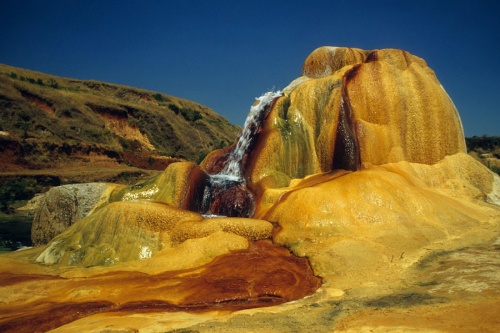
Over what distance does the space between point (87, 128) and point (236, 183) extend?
32251 mm

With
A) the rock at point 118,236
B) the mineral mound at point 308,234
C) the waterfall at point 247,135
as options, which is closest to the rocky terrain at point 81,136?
the waterfall at point 247,135

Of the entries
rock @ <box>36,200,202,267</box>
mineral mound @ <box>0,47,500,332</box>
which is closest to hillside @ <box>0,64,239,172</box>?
mineral mound @ <box>0,47,500,332</box>

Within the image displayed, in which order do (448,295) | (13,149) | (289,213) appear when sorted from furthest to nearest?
1. (13,149)
2. (289,213)
3. (448,295)

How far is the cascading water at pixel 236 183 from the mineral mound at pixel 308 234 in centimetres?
5

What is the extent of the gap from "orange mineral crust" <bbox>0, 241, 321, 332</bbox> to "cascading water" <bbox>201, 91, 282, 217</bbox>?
3.43m

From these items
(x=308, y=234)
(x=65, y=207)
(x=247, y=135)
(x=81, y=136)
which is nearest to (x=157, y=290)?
(x=308, y=234)

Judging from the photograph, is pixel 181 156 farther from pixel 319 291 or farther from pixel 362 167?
pixel 319 291

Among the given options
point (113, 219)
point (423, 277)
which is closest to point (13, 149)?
point (113, 219)

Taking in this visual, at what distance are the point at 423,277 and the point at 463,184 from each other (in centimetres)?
588

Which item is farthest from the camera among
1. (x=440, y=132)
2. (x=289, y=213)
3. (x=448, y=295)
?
(x=440, y=132)

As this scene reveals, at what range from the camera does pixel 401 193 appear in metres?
9.05

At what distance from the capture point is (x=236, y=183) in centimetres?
1190

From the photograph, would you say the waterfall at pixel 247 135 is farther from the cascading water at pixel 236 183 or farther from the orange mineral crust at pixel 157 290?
the orange mineral crust at pixel 157 290

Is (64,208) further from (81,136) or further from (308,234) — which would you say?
(81,136)
